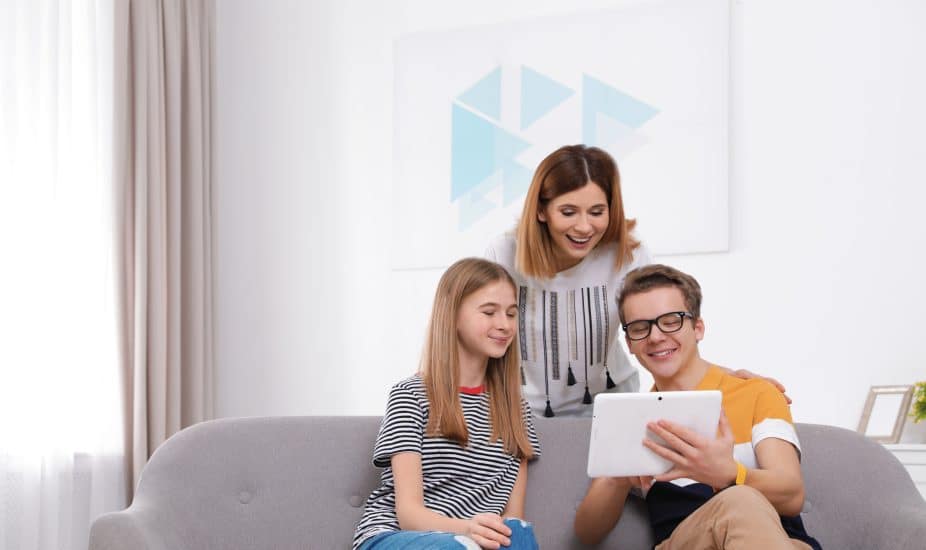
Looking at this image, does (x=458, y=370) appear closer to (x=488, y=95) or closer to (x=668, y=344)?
(x=668, y=344)

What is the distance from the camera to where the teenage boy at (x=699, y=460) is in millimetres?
1498

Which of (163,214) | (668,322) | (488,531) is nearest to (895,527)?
(668,322)

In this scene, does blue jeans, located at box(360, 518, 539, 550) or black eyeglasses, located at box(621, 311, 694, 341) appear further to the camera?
black eyeglasses, located at box(621, 311, 694, 341)

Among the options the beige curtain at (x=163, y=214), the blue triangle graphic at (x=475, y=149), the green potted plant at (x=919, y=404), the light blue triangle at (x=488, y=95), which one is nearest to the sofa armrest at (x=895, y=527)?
the green potted plant at (x=919, y=404)

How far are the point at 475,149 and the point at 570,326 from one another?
159cm

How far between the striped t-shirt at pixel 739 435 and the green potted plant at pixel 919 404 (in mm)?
1186

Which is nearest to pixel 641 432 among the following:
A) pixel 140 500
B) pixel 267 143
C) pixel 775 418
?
pixel 775 418

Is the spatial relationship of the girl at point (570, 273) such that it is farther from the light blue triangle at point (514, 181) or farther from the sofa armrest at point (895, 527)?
the light blue triangle at point (514, 181)

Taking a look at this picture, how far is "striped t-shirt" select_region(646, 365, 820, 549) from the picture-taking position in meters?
1.70

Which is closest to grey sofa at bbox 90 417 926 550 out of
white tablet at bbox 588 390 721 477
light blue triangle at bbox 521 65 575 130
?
white tablet at bbox 588 390 721 477

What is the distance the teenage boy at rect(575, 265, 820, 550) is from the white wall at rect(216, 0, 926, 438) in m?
1.44

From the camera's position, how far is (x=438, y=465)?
1.83 metres

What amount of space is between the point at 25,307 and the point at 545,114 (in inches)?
74.5

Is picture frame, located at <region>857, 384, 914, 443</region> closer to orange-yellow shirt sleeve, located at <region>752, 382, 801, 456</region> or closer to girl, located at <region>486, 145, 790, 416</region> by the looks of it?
girl, located at <region>486, 145, 790, 416</region>
